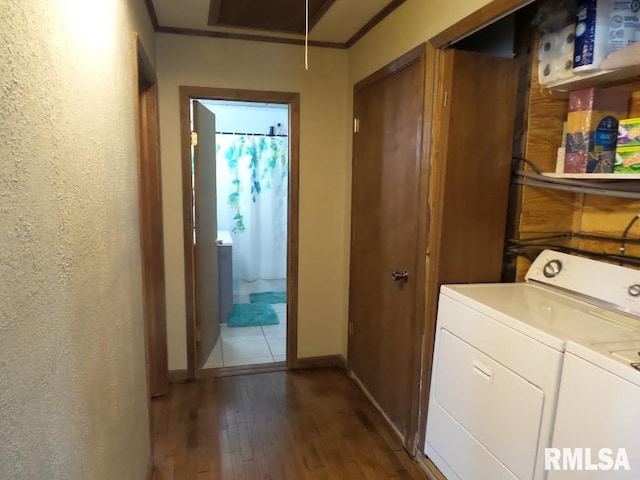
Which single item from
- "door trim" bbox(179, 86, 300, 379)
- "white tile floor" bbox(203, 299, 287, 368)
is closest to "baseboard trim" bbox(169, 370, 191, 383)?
"door trim" bbox(179, 86, 300, 379)

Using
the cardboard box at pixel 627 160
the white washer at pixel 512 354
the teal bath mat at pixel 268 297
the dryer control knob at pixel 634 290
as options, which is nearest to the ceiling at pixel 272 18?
the cardboard box at pixel 627 160

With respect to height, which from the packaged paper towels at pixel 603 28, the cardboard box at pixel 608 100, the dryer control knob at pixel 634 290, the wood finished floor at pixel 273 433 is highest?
the packaged paper towels at pixel 603 28

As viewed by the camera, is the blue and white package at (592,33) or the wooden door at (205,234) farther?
the wooden door at (205,234)

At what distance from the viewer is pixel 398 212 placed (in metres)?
2.25

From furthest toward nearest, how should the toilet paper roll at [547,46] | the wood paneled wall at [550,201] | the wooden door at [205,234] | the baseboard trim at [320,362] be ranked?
the baseboard trim at [320,362]
the wooden door at [205,234]
the wood paneled wall at [550,201]
the toilet paper roll at [547,46]

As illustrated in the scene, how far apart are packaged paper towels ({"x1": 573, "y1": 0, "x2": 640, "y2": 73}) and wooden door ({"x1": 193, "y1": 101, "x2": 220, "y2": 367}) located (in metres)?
2.14

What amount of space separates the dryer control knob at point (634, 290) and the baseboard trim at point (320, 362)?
1.99 meters

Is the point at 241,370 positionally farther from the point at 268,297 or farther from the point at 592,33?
the point at 592,33

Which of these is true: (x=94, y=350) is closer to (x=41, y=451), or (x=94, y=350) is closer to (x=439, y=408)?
(x=41, y=451)

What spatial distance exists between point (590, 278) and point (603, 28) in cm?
95

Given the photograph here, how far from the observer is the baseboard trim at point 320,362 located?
10.3 feet

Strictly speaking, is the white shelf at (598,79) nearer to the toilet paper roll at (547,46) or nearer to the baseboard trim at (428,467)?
the toilet paper roll at (547,46)

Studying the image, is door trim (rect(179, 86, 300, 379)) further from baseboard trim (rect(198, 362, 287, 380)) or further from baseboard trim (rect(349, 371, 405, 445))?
baseboard trim (rect(349, 371, 405, 445))

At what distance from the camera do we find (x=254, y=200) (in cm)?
492
